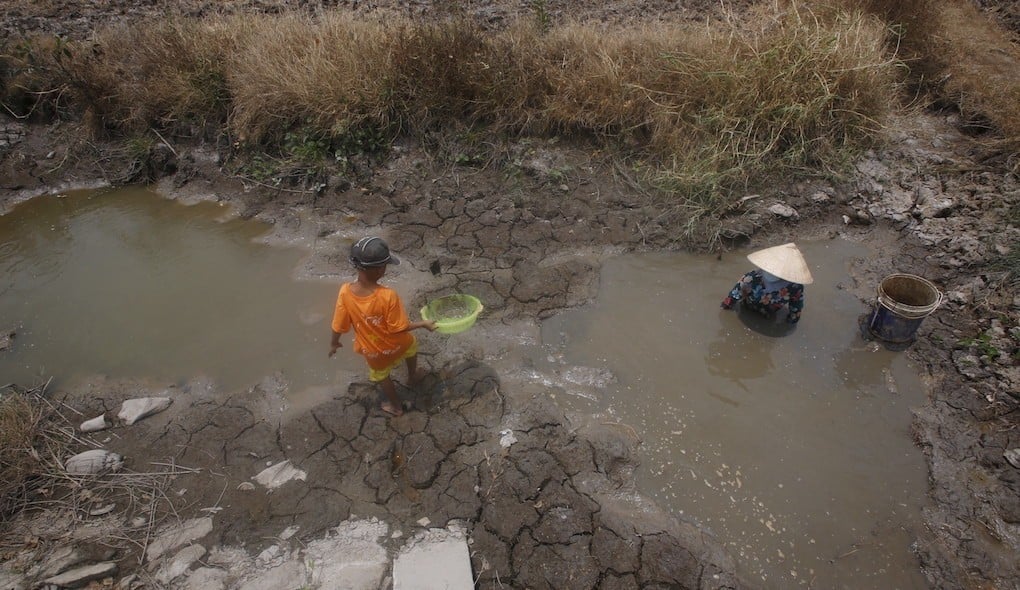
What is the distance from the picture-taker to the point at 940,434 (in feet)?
10.9

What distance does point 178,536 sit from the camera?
109 inches

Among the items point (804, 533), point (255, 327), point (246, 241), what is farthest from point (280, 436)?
point (804, 533)

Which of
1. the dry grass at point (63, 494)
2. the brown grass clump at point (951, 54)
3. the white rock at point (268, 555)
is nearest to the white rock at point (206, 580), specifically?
the white rock at point (268, 555)

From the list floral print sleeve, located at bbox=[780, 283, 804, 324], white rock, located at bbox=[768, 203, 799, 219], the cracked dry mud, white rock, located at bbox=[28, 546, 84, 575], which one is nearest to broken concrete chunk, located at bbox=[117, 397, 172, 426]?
the cracked dry mud

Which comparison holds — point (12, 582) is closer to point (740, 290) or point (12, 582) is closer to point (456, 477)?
point (456, 477)

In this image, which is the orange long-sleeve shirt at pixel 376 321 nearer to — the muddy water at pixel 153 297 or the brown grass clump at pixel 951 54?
the muddy water at pixel 153 297

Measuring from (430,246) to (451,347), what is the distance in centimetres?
134

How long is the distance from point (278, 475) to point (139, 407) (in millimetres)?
1226

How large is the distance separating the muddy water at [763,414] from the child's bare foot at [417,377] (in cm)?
97

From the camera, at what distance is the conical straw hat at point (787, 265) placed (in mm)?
3506

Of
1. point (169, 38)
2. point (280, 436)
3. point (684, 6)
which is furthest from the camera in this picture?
point (684, 6)

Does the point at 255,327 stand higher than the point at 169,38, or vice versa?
the point at 169,38

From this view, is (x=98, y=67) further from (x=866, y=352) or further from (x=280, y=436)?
(x=866, y=352)

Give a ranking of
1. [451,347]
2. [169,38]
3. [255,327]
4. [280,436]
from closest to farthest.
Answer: [280,436]
[451,347]
[255,327]
[169,38]
